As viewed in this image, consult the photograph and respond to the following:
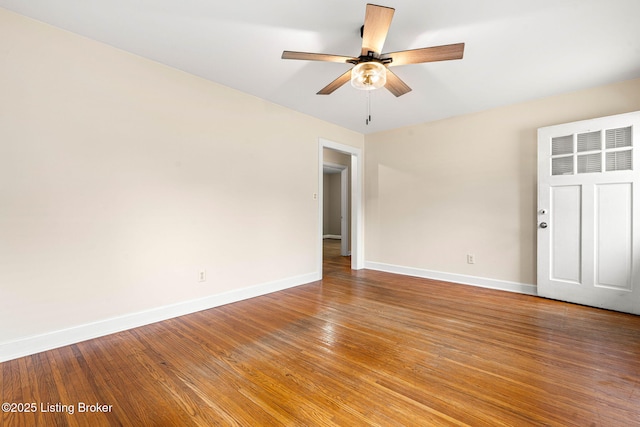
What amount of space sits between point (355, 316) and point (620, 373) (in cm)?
190

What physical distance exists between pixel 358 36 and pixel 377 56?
32 centimetres

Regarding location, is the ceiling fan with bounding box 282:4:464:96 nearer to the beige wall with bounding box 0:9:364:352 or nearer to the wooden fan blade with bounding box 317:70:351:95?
the wooden fan blade with bounding box 317:70:351:95

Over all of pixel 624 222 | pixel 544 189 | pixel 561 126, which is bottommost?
pixel 624 222

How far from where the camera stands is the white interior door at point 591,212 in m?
2.91

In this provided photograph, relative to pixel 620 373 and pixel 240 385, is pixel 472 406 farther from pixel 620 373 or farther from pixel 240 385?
pixel 240 385

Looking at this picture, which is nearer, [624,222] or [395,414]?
[395,414]

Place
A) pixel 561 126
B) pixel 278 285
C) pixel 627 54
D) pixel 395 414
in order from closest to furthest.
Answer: pixel 395 414 < pixel 627 54 < pixel 561 126 < pixel 278 285

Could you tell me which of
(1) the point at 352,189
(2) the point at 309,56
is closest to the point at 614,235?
(1) the point at 352,189

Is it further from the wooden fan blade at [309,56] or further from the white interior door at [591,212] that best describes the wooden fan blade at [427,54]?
the white interior door at [591,212]

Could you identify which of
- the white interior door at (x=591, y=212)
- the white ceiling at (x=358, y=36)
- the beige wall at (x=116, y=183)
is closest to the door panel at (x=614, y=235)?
the white interior door at (x=591, y=212)

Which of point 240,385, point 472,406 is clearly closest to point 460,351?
point 472,406

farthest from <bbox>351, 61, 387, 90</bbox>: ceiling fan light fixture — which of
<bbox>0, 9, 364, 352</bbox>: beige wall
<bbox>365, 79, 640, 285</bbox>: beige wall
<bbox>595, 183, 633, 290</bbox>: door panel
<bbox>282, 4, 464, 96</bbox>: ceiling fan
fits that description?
<bbox>595, 183, 633, 290</bbox>: door panel

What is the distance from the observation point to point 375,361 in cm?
199

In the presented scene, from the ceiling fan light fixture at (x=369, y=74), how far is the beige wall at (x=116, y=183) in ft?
5.48
